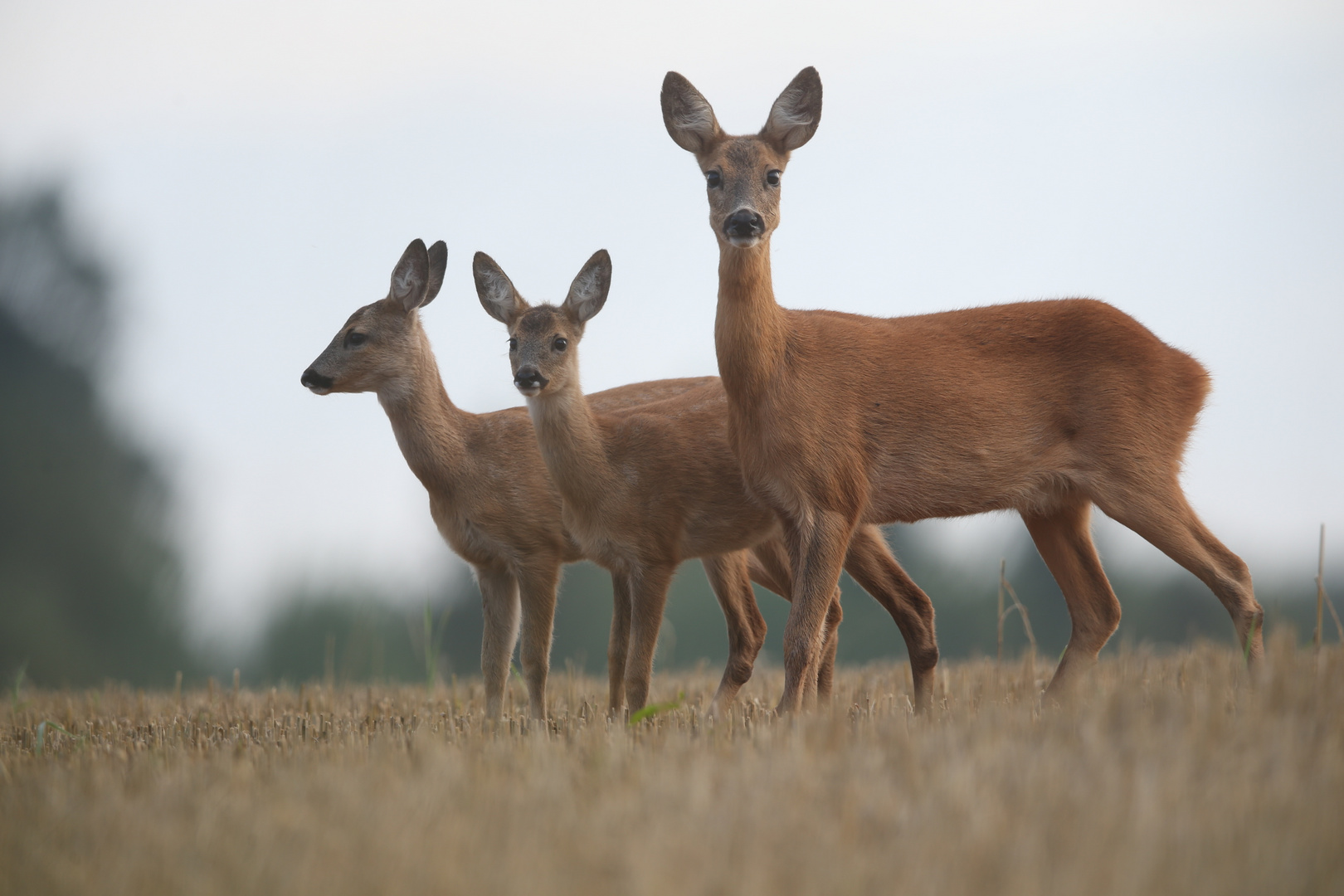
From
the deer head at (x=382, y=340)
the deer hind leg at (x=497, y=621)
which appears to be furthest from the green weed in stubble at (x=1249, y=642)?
the deer head at (x=382, y=340)

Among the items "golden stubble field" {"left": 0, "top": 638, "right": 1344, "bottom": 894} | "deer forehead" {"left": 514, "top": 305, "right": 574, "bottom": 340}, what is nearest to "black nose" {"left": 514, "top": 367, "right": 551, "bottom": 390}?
"deer forehead" {"left": 514, "top": 305, "right": 574, "bottom": 340}

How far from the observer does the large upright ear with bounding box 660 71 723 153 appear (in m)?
5.78

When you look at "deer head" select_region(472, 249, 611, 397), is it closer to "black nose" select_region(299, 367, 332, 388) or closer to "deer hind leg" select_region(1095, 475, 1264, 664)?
"black nose" select_region(299, 367, 332, 388)

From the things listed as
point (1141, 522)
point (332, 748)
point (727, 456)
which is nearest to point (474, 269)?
point (727, 456)

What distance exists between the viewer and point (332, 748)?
4.07 meters

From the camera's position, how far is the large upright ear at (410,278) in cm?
716

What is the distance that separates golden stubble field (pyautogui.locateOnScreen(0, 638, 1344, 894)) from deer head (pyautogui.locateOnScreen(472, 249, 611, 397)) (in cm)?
232

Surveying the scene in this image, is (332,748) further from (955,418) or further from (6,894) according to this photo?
(955,418)

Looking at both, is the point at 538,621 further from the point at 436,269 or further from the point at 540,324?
the point at 436,269

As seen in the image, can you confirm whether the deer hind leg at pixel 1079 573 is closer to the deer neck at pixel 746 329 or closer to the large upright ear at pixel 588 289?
the deer neck at pixel 746 329

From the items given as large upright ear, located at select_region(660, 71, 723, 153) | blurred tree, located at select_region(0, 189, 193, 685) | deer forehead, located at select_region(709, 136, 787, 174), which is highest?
large upright ear, located at select_region(660, 71, 723, 153)

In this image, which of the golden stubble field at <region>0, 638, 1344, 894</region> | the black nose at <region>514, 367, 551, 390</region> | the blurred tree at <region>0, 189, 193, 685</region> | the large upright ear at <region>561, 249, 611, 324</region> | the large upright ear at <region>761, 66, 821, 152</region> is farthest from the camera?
the blurred tree at <region>0, 189, 193, 685</region>

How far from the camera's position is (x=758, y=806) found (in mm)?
2770

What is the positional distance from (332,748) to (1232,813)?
286 cm
